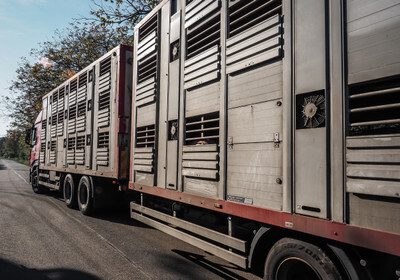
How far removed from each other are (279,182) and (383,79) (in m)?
1.15

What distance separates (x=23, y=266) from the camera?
12.8 feet

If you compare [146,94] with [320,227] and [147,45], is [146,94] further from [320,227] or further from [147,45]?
[320,227]

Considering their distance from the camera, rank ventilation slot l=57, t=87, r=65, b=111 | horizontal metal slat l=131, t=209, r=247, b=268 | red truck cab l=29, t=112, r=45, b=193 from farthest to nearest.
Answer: red truck cab l=29, t=112, r=45, b=193 < ventilation slot l=57, t=87, r=65, b=111 < horizontal metal slat l=131, t=209, r=247, b=268

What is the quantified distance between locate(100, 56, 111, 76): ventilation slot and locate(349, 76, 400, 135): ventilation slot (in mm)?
5582

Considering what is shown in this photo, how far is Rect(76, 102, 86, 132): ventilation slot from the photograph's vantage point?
7.49 metres

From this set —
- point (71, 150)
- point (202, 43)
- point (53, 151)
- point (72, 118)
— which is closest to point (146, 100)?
point (202, 43)

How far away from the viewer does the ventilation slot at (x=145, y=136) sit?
478 cm

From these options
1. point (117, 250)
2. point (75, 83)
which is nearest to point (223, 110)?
point (117, 250)

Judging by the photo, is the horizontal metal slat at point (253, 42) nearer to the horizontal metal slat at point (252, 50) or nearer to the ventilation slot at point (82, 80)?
the horizontal metal slat at point (252, 50)

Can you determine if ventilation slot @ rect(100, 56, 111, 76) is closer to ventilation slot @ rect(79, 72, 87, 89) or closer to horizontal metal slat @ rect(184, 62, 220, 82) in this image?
ventilation slot @ rect(79, 72, 87, 89)

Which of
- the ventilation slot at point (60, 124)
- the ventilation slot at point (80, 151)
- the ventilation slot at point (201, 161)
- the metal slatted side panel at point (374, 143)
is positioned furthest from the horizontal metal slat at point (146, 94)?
the ventilation slot at point (60, 124)

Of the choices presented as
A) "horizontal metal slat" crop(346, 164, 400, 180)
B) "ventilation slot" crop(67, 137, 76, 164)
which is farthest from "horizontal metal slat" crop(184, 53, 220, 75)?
"ventilation slot" crop(67, 137, 76, 164)

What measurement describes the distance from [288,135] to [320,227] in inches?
31.6

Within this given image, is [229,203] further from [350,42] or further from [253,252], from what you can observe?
[350,42]
